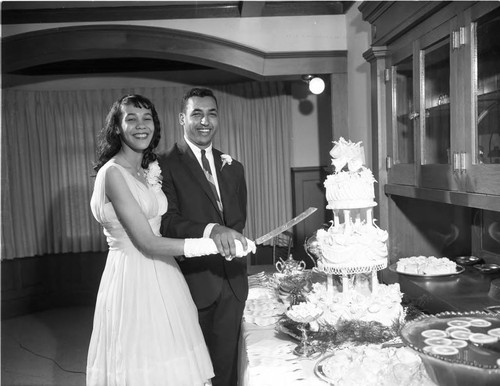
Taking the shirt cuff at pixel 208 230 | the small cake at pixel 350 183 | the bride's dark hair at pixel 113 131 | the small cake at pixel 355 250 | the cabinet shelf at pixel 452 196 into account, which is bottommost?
the small cake at pixel 355 250

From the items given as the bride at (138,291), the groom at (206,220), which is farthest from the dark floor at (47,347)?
the bride at (138,291)

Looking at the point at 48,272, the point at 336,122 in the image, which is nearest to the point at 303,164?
the point at 336,122

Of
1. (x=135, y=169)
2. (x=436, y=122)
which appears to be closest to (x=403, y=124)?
(x=436, y=122)

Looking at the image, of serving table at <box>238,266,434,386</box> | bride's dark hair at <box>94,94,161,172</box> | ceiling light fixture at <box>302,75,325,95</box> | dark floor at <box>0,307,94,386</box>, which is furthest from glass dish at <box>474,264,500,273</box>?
dark floor at <box>0,307,94,386</box>

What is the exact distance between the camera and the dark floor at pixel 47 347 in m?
4.20

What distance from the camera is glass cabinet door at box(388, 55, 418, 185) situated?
2.50 meters

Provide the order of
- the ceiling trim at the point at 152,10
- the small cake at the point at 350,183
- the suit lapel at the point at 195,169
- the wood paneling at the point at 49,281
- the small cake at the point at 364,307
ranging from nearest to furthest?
the small cake at the point at 364,307 → the small cake at the point at 350,183 → the suit lapel at the point at 195,169 → the ceiling trim at the point at 152,10 → the wood paneling at the point at 49,281

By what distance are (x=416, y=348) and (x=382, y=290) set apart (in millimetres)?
939

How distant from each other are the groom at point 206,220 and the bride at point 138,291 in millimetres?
170

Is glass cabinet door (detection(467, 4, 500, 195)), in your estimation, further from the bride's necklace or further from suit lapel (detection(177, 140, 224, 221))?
the bride's necklace

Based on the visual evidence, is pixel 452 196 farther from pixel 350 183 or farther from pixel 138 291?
pixel 138 291

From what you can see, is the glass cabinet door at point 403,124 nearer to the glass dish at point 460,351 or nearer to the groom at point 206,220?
the groom at point 206,220

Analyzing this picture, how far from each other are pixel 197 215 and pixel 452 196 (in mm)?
1178

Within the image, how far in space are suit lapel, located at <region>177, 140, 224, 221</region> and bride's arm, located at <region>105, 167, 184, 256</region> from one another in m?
0.45
